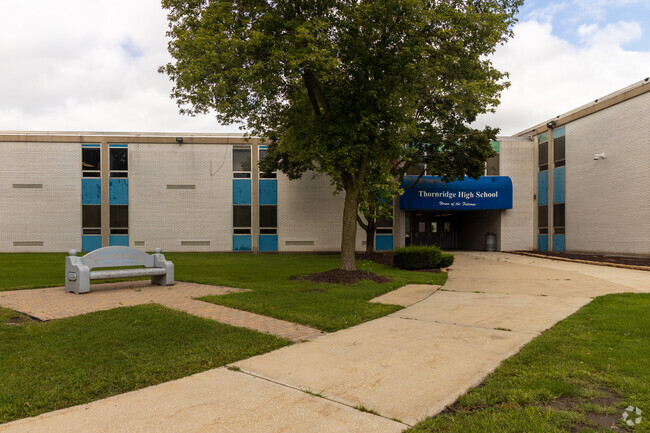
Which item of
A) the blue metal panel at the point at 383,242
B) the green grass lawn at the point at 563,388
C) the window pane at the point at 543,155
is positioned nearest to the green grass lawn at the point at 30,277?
the green grass lawn at the point at 563,388

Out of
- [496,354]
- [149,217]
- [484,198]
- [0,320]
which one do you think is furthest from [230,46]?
[484,198]

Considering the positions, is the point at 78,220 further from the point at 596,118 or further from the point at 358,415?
the point at 596,118

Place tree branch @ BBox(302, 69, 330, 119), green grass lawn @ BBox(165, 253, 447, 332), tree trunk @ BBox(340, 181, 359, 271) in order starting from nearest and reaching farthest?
green grass lawn @ BBox(165, 253, 447, 332) → tree branch @ BBox(302, 69, 330, 119) → tree trunk @ BBox(340, 181, 359, 271)

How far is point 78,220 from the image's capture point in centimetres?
2392

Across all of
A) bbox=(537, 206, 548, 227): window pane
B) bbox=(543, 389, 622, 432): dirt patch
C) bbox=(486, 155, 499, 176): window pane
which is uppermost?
bbox=(486, 155, 499, 176): window pane

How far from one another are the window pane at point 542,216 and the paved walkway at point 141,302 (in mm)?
22084

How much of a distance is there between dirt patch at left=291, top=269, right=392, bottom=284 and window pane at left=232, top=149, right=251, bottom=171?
14.3 m

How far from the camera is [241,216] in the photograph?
24.8m

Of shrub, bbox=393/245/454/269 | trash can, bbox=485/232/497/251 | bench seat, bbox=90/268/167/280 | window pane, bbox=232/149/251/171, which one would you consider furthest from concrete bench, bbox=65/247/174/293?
trash can, bbox=485/232/497/251

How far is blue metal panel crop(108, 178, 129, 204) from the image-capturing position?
78.8 feet

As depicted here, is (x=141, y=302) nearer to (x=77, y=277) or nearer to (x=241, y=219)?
(x=77, y=277)

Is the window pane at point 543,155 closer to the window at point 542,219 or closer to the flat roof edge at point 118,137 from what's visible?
the window at point 542,219

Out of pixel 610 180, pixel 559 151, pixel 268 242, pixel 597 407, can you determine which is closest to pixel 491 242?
pixel 559 151

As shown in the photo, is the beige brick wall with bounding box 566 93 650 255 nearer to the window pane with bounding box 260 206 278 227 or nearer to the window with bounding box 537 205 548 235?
the window with bounding box 537 205 548 235
